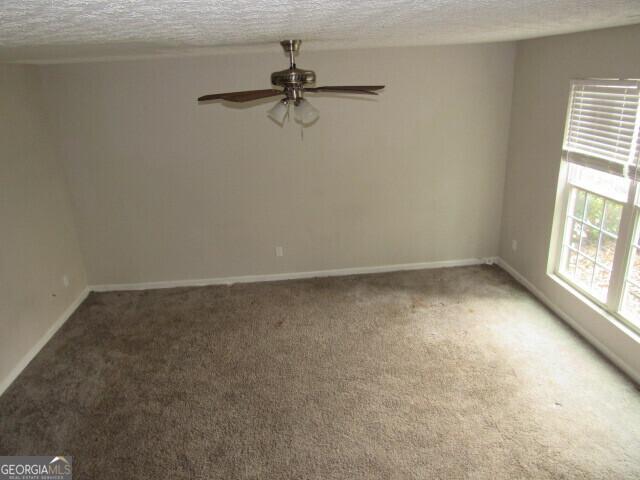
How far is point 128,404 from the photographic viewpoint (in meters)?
3.12

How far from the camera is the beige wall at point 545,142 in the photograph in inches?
123

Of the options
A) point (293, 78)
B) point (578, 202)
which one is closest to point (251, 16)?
point (293, 78)

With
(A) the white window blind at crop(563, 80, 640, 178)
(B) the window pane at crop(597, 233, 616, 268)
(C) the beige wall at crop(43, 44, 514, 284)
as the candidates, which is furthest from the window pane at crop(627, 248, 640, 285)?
(C) the beige wall at crop(43, 44, 514, 284)

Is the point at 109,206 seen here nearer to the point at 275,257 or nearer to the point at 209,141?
the point at 209,141

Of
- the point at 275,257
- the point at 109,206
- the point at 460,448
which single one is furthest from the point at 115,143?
the point at 460,448

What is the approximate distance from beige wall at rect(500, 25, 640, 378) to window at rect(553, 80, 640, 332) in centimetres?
11

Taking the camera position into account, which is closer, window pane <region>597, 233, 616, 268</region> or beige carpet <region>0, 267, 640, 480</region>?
beige carpet <region>0, 267, 640, 480</region>

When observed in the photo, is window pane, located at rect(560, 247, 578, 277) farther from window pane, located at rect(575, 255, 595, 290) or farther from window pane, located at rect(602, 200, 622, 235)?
window pane, located at rect(602, 200, 622, 235)

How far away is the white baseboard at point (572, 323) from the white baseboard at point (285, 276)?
37cm

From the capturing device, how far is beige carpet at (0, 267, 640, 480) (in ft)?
8.52

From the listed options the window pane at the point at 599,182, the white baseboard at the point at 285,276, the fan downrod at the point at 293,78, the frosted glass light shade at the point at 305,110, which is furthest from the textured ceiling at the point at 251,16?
the white baseboard at the point at 285,276

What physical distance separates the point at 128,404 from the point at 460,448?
2279 millimetres

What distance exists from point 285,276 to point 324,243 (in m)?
0.59

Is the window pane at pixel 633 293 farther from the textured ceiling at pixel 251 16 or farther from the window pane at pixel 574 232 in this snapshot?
the textured ceiling at pixel 251 16
